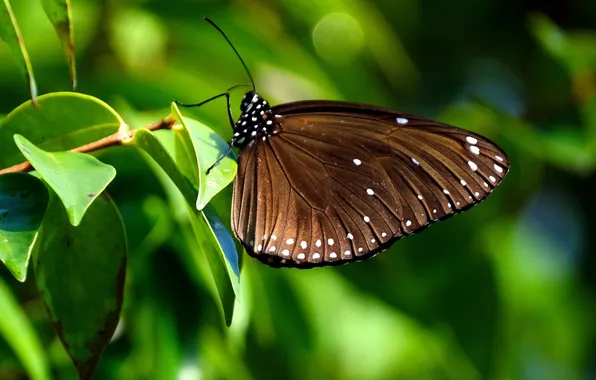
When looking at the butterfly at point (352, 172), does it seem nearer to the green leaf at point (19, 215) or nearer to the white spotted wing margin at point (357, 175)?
the white spotted wing margin at point (357, 175)

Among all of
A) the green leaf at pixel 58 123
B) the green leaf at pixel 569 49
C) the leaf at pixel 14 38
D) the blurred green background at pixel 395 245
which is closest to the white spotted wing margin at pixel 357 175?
the blurred green background at pixel 395 245

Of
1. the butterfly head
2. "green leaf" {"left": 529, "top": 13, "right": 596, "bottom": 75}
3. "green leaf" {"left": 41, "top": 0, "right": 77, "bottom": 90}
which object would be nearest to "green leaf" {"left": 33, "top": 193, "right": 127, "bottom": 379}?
"green leaf" {"left": 41, "top": 0, "right": 77, "bottom": 90}

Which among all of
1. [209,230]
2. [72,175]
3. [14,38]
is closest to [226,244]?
[209,230]

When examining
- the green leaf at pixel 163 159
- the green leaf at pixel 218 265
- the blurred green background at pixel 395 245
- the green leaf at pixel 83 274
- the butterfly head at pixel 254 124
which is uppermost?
the green leaf at pixel 163 159

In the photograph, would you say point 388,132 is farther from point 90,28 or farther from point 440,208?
point 90,28

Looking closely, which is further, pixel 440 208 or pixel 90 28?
pixel 90 28

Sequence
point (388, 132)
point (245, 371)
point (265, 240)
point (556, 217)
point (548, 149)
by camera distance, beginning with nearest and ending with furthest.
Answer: point (265, 240)
point (388, 132)
point (245, 371)
point (548, 149)
point (556, 217)

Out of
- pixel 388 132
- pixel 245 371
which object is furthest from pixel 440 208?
pixel 245 371
